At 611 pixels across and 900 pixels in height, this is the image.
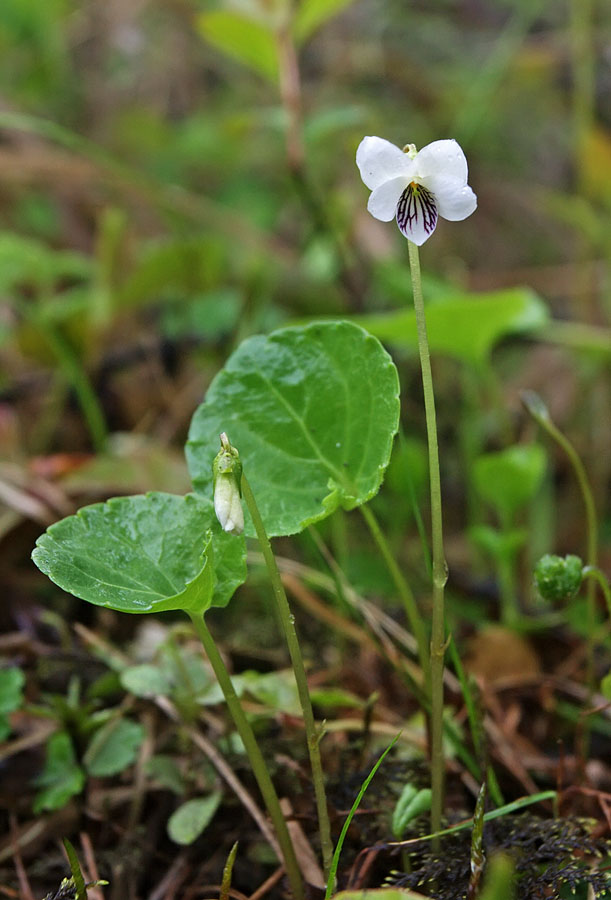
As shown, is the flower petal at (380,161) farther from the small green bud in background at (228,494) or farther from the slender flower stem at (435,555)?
the small green bud in background at (228,494)

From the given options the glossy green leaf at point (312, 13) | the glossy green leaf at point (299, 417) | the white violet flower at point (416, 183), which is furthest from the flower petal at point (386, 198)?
the glossy green leaf at point (312, 13)

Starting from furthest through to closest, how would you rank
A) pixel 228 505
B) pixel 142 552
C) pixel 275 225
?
pixel 275 225
pixel 142 552
pixel 228 505

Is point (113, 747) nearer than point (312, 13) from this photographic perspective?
Yes

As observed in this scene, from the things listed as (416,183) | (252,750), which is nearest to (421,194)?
(416,183)

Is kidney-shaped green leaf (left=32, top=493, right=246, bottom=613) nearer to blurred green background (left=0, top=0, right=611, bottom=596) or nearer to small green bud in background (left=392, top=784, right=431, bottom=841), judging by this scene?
small green bud in background (left=392, top=784, right=431, bottom=841)

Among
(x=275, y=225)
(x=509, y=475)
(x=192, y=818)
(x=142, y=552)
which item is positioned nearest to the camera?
(x=142, y=552)

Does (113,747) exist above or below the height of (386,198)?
below

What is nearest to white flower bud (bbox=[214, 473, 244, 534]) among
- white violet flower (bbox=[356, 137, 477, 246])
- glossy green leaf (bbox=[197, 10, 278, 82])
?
white violet flower (bbox=[356, 137, 477, 246])

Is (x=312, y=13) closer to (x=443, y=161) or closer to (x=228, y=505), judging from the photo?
(x=443, y=161)
